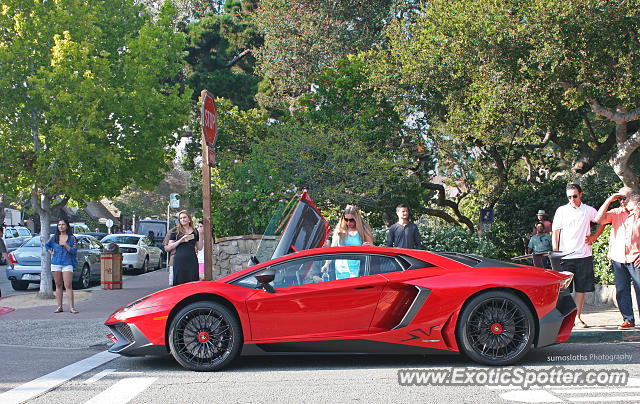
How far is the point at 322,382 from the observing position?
5.64 metres

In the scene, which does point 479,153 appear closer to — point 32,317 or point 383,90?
point 383,90

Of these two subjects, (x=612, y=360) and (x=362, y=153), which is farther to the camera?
(x=362, y=153)

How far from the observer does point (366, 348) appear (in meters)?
6.11

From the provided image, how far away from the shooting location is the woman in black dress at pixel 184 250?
9.02 m

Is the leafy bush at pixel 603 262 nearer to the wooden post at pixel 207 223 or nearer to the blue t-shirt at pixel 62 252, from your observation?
the wooden post at pixel 207 223

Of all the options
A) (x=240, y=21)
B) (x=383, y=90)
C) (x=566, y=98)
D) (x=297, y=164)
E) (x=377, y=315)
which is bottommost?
(x=377, y=315)

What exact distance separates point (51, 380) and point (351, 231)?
4.34 metres

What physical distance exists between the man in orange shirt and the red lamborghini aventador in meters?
1.94

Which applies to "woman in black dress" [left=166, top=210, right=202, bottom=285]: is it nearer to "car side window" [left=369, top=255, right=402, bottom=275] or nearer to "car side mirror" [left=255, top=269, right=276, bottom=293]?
"car side mirror" [left=255, top=269, right=276, bottom=293]

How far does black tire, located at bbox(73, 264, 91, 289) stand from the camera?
57.1ft

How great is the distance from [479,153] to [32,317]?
66.1 ft

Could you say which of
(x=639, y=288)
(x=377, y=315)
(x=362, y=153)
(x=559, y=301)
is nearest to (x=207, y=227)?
(x=377, y=315)

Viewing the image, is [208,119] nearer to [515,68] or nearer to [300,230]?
[300,230]

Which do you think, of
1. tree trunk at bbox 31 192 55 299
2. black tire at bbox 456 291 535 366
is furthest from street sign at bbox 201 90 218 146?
tree trunk at bbox 31 192 55 299
